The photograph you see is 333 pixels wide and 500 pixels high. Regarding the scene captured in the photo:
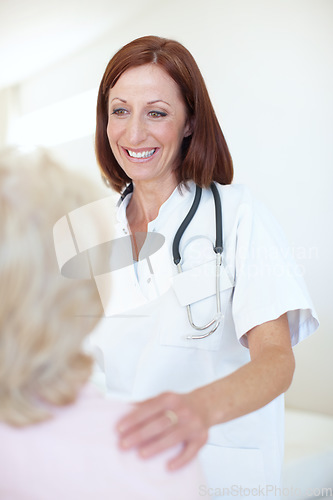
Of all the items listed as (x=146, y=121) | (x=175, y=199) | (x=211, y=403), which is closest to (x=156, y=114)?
(x=146, y=121)

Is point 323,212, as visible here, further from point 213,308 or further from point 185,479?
point 185,479

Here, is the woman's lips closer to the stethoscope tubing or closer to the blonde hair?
the stethoscope tubing

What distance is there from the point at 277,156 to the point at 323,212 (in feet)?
0.64

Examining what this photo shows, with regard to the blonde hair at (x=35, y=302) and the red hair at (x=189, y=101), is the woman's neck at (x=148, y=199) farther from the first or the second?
the blonde hair at (x=35, y=302)

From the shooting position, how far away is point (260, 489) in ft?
2.44

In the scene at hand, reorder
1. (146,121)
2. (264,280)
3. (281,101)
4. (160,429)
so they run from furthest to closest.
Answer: (281,101), (146,121), (264,280), (160,429)

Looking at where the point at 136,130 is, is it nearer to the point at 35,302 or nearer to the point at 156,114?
the point at 156,114

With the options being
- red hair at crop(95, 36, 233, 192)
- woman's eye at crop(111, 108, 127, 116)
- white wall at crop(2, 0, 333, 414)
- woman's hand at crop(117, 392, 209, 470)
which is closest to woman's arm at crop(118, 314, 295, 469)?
woman's hand at crop(117, 392, 209, 470)

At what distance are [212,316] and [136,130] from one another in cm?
32

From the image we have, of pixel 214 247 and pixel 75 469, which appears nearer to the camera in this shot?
pixel 75 469

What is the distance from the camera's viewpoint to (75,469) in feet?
1.34

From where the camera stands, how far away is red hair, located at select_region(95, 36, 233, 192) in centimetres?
83

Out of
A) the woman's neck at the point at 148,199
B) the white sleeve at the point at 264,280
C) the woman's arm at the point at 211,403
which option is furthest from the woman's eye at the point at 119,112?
the woman's arm at the point at 211,403

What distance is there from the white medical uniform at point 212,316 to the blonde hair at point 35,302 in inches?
12.7
